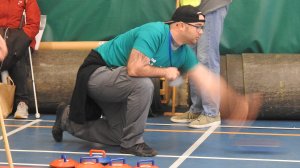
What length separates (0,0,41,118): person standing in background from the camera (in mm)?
7242

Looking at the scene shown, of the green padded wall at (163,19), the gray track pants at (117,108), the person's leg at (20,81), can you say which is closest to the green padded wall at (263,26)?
the green padded wall at (163,19)

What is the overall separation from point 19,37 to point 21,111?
0.83 metres

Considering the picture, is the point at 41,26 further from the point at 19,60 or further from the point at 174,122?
the point at 174,122

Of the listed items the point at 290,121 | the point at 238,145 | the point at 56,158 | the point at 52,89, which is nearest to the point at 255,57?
the point at 290,121

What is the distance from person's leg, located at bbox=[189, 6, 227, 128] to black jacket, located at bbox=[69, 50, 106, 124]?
56.7 inches

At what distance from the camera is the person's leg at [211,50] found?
262 inches

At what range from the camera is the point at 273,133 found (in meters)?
6.29

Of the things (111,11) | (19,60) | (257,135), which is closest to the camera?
(257,135)

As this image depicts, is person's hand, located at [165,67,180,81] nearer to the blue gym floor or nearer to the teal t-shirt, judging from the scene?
the teal t-shirt

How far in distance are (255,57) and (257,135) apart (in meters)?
1.32

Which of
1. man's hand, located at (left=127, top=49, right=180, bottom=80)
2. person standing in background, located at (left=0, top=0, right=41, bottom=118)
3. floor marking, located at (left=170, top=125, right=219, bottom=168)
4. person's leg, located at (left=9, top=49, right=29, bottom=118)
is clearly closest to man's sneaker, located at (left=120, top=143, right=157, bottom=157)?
floor marking, located at (left=170, top=125, right=219, bottom=168)

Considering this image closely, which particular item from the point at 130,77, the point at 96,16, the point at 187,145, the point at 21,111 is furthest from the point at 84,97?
the point at 96,16

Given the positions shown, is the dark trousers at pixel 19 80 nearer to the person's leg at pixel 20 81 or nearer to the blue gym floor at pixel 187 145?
the person's leg at pixel 20 81

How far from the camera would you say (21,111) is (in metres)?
7.23
